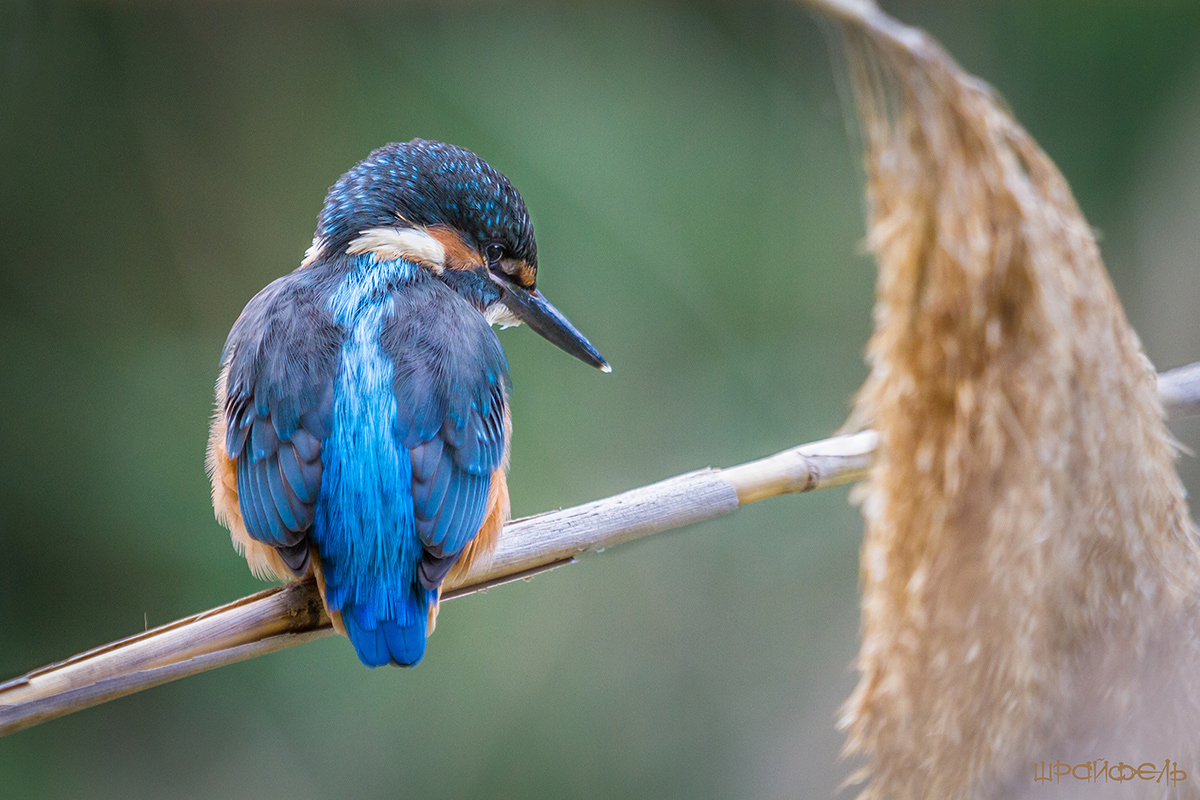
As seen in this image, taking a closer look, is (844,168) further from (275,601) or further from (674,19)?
(275,601)

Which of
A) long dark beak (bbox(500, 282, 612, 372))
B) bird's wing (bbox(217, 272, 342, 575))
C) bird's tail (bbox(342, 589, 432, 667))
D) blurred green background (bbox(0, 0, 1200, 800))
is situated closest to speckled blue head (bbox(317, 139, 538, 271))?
long dark beak (bbox(500, 282, 612, 372))

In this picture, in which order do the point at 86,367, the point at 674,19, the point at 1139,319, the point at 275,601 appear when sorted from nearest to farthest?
A: the point at 275,601
the point at 1139,319
the point at 86,367
the point at 674,19

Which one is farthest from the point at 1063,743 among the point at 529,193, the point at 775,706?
the point at 529,193

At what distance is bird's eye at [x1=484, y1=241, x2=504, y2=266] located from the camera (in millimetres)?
1683

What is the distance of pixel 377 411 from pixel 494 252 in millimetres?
503

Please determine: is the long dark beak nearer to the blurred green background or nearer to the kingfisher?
the kingfisher

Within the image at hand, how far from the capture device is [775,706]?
8.52 feet

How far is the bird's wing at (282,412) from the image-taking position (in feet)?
4.04

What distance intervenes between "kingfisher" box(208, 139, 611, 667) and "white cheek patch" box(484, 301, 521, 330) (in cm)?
8

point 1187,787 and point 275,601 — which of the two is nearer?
point 1187,787

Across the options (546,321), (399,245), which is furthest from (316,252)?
(546,321)

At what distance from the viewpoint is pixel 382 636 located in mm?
1179

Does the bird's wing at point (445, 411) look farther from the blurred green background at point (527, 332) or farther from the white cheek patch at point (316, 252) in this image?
the blurred green background at point (527, 332)

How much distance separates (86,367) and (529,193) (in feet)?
4.24
